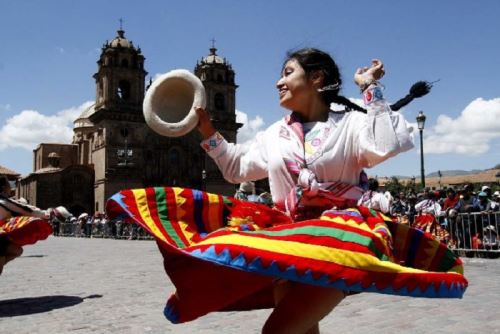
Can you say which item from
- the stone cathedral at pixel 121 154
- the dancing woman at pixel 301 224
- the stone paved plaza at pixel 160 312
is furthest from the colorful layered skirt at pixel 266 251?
the stone cathedral at pixel 121 154

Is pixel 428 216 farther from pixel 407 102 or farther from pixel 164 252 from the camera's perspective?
pixel 164 252

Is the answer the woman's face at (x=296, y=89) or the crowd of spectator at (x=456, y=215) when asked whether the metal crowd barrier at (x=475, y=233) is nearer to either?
the crowd of spectator at (x=456, y=215)

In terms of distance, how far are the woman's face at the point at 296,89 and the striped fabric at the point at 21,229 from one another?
494 centimetres

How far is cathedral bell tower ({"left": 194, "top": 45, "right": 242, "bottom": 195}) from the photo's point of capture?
2238 inches

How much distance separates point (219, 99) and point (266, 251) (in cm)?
5712

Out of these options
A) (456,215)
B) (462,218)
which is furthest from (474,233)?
(456,215)

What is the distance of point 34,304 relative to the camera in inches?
269

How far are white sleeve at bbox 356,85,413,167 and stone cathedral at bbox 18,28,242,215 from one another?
4804cm

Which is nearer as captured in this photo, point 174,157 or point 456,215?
point 456,215

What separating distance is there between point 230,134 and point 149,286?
50.9 meters

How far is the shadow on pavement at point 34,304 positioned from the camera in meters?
Result: 6.32

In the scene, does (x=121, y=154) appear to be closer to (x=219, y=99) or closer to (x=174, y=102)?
(x=219, y=99)

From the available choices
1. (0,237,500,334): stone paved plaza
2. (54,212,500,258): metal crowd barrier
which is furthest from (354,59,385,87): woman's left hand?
(54,212,500,258): metal crowd barrier

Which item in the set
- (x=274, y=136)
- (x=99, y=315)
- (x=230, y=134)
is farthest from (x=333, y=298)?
(x=230, y=134)
